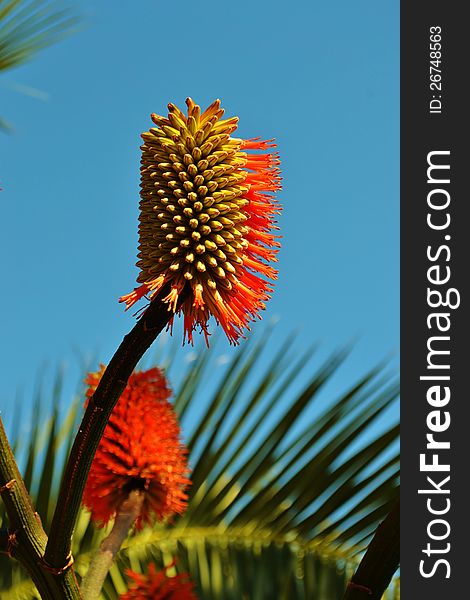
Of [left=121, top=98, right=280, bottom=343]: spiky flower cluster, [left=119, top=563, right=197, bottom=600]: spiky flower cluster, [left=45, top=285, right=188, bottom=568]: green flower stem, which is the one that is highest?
[left=121, top=98, right=280, bottom=343]: spiky flower cluster

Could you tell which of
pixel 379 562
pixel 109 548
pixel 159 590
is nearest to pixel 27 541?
pixel 109 548

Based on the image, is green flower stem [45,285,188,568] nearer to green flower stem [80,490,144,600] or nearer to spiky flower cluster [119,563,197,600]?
green flower stem [80,490,144,600]

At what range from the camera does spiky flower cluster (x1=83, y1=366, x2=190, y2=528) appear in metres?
1.63

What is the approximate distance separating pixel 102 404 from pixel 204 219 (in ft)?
0.84

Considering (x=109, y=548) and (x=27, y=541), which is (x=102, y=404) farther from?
(x=109, y=548)

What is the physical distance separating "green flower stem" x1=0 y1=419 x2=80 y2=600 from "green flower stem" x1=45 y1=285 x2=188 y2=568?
0.18 feet

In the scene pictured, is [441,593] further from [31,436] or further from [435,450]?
[31,436]

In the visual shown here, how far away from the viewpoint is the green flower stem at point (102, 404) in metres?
1.15

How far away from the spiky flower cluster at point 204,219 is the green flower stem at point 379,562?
0.99 feet

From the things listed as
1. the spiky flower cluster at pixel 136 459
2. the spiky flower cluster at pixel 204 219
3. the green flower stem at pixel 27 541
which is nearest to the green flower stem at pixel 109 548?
the spiky flower cluster at pixel 136 459

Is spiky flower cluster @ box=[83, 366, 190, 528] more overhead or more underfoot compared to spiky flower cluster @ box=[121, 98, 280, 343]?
more underfoot

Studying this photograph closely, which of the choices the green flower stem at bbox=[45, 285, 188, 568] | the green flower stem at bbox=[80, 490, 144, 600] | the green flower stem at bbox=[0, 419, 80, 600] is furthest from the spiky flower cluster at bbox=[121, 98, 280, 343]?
the green flower stem at bbox=[80, 490, 144, 600]

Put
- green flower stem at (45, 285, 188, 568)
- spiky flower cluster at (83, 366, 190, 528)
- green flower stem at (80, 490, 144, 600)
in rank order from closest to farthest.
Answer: green flower stem at (45, 285, 188, 568) → green flower stem at (80, 490, 144, 600) → spiky flower cluster at (83, 366, 190, 528)

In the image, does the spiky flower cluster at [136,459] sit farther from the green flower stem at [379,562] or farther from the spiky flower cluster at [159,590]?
the green flower stem at [379,562]
